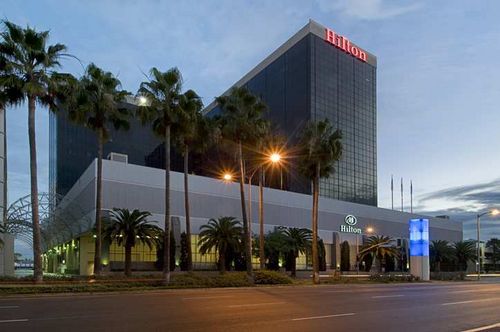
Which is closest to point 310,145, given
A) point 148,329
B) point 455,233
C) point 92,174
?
point 92,174

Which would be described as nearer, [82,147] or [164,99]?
[164,99]

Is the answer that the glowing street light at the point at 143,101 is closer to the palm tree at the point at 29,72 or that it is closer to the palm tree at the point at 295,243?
the palm tree at the point at 29,72

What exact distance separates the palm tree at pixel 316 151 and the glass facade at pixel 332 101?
2270 inches

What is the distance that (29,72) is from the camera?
102 feet

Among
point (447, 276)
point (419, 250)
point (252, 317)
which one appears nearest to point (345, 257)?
point (447, 276)

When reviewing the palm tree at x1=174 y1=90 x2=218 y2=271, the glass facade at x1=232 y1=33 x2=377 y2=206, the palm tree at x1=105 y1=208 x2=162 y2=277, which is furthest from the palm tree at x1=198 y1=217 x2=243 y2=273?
the glass facade at x1=232 y1=33 x2=377 y2=206

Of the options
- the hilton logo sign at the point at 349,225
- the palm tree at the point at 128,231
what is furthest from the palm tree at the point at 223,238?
the hilton logo sign at the point at 349,225

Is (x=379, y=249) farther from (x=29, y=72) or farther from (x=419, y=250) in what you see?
(x=29, y=72)

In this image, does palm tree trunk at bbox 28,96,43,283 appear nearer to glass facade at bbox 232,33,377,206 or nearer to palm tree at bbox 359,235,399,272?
palm tree at bbox 359,235,399,272

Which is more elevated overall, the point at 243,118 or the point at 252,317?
the point at 243,118

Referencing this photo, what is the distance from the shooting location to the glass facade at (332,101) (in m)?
111

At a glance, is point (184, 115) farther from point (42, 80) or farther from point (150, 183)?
point (150, 183)

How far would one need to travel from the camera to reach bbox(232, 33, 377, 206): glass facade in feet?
365

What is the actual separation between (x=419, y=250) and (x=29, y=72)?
44.2 meters
